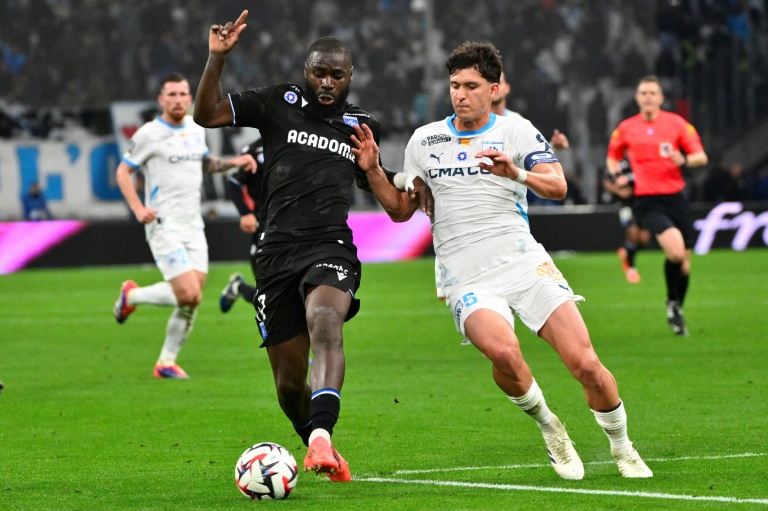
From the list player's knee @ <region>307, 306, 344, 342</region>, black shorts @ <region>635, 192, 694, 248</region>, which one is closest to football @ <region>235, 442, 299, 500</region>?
player's knee @ <region>307, 306, 344, 342</region>

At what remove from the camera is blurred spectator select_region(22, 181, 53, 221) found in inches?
1141

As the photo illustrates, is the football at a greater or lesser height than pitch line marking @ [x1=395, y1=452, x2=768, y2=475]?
greater

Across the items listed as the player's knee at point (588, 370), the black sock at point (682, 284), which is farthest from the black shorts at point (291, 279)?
the black sock at point (682, 284)

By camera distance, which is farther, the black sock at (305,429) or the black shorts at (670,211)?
the black shorts at (670,211)

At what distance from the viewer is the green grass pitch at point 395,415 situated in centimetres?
631

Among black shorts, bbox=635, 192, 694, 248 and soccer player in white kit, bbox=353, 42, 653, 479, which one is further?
black shorts, bbox=635, 192, 694, 248

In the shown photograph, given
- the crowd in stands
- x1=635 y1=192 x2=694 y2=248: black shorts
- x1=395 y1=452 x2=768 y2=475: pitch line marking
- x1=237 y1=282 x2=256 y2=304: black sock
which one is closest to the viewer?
A: x1=395 y1=452 x2=768 y2=475: pitch line marking

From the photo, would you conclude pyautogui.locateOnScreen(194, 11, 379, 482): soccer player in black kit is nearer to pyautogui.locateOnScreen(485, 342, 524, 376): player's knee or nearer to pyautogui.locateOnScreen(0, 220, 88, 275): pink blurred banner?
pyautogui.locateOnScreen(485, 342, 524, 376): player's knee

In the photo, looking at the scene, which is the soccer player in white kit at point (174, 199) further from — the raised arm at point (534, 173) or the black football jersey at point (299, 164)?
the raised arm at point (534, 173)

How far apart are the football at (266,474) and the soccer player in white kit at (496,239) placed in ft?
3.70

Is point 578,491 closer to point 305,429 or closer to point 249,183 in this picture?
point 305,429

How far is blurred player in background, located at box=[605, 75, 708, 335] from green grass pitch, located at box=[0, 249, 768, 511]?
61cm

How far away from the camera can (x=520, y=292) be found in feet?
21.9

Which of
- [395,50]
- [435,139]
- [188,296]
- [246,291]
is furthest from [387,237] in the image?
[435,139]
